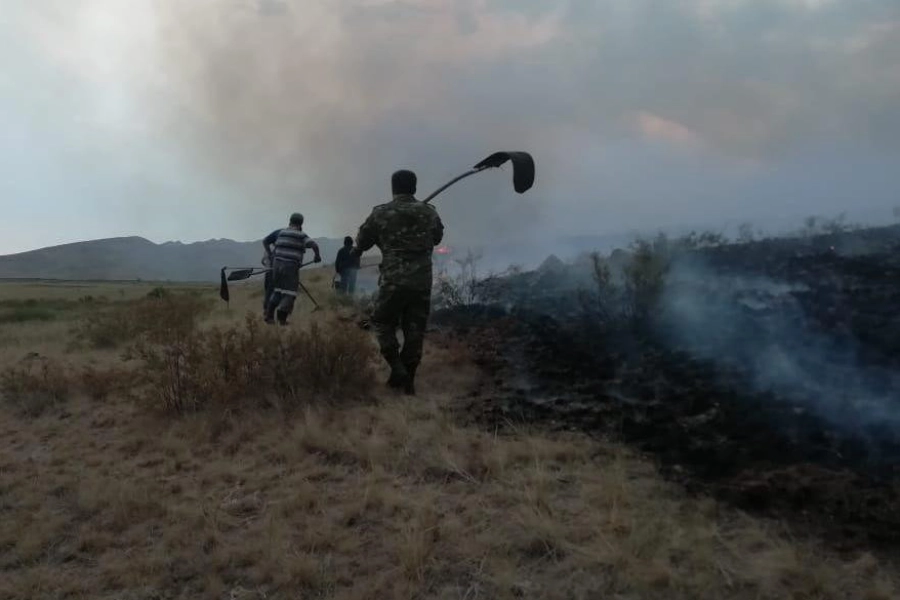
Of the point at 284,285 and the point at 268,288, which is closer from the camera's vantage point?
the point at 284,285

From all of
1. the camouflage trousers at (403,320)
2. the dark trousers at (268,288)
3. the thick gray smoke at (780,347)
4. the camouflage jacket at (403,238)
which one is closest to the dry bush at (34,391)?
the dark trousers at (268,288)

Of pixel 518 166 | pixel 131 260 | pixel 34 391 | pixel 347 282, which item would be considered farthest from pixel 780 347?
pixel 131 260

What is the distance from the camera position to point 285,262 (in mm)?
8797

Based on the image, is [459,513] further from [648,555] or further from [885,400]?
[885,400]

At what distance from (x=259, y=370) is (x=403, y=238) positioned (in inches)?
59.9

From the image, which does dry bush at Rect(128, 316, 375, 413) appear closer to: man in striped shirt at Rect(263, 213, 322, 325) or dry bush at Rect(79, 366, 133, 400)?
dry bush at Rect(79, 366, 133, 400)

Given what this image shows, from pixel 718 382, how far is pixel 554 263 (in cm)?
753

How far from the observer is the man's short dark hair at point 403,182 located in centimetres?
575

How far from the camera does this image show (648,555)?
281cm

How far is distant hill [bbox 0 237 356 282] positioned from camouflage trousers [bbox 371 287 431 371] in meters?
81.0

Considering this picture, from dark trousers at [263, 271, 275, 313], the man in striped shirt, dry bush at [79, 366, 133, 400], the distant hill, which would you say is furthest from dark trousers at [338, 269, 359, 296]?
the distant hill

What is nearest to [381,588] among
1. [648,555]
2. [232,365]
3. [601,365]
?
[648,555]

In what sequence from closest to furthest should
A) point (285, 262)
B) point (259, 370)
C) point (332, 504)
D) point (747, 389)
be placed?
point (332, 504) < point (747, 389) < point (259, 370) < point (285, 262)

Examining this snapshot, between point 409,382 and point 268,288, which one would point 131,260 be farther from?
Result: point 409,382
